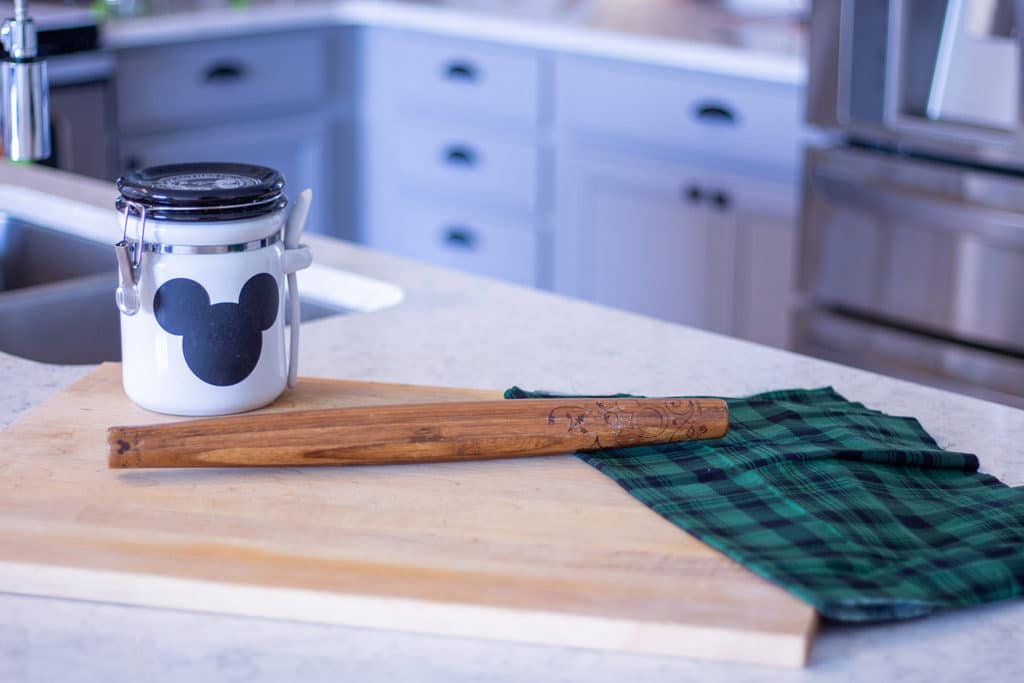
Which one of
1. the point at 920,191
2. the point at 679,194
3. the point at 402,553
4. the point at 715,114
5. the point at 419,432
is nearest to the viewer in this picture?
the point at 402,553

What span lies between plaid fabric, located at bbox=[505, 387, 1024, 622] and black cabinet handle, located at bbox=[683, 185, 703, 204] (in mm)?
1814

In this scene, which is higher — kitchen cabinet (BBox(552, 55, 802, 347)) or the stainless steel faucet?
the stainless steel faucet

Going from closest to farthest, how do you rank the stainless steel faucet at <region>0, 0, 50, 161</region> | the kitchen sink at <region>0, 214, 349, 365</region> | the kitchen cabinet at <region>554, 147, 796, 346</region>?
the stainless steel faucet at <region>0, 0, 50, 161</region> → the kitchen sink at <region>0, 214, 349, 365</region> → the kitchen cabinet at <region>554, 147, 796, 346</region>

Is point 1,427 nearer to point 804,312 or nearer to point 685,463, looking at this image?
point 685,463

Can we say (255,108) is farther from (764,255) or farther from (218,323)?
(218,323)

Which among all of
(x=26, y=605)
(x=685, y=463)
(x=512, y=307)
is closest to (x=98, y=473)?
(x=26, y=605)

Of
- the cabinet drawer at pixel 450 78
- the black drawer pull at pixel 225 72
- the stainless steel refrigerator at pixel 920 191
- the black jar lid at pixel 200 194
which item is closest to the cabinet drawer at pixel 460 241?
the cabinet drawer at pixel 450 78

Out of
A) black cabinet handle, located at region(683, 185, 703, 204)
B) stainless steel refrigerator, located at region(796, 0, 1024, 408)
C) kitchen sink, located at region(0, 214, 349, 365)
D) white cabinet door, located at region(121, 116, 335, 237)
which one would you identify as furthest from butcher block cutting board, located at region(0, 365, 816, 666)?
white cabinet door, located at region(121, 116, 335, 237)

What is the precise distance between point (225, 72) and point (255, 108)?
0.11 metres

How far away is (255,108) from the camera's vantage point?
3168 mm

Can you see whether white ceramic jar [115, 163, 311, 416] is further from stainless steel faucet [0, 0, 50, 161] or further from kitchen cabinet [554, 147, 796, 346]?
kitchen cabinet [554, 147, 796, 346]

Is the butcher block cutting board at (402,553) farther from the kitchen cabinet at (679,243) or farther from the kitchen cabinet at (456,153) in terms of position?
the kitchen cabinet at (456,153)

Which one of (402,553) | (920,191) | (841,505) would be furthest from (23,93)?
(920,191)

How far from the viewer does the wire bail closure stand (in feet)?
2.81
